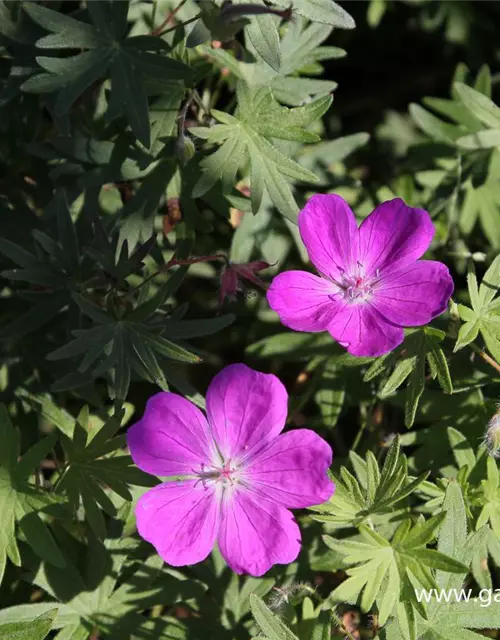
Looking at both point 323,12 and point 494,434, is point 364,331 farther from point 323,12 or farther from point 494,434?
point 323,12

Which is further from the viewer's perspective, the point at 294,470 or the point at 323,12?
the point at 323,12

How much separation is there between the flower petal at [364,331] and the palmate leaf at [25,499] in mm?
808

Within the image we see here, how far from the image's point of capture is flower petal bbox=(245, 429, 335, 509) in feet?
6.61

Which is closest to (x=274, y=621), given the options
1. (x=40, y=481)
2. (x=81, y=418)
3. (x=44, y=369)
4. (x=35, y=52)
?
(x=81, y=418)

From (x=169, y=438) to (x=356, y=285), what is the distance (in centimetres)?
62

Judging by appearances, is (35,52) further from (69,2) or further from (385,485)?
(385,485)

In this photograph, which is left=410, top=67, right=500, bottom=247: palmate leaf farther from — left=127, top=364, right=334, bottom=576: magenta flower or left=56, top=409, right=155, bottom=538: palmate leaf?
left=56, top=409, right=155, bottom=538: palmate leaf

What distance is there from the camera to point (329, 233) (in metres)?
2.22

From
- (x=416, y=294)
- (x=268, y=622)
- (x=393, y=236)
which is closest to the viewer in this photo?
(x=268, y=622)

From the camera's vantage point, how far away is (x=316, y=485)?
6.61ft

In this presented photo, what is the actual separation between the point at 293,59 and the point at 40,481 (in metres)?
1.51

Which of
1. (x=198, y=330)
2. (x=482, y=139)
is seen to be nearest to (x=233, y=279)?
(x=198, y=330)

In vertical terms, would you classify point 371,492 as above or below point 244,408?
below

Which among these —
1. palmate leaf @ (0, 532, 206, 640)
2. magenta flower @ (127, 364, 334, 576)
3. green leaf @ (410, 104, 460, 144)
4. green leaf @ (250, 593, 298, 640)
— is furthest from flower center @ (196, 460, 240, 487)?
green leaf @ (410, 104, 460, 144)
